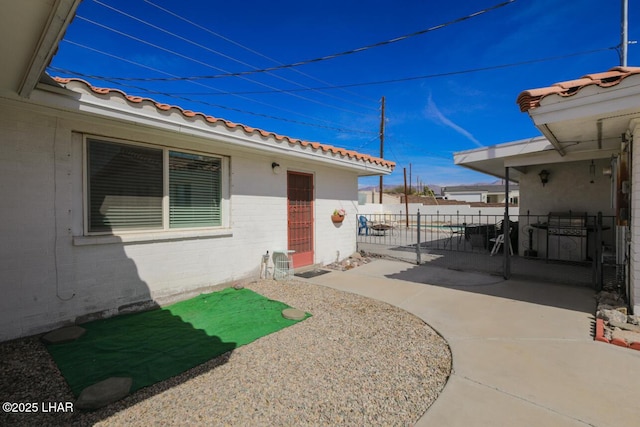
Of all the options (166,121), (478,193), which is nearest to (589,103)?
(166,121)

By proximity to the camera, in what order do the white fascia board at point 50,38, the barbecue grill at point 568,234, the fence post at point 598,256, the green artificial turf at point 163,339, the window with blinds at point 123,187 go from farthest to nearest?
the barbecue grill at point 568,234, the fence post at point 598,256, the window with blinds at point 123,187, the green artificial turf at point 163,339, the white fascia board at point 50,38

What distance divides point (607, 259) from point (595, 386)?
5.31m

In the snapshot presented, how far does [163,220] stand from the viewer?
4.57m

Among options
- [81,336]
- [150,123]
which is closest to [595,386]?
[81,336]

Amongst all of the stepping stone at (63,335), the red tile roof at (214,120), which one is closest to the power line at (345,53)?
the red tile roof at (214,120)

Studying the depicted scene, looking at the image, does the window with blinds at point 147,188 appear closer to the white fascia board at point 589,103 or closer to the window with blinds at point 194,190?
the window with blinds at point 194,190

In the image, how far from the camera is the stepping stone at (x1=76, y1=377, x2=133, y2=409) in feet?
7.43

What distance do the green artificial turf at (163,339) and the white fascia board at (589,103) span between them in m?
4.22

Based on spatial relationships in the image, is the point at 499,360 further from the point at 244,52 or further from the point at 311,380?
the point at 244,52

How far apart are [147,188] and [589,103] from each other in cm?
588

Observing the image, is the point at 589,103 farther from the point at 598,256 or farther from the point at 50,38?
the point at 50,38

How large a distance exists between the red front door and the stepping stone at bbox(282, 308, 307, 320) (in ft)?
8.29

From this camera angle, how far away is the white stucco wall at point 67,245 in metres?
3.31

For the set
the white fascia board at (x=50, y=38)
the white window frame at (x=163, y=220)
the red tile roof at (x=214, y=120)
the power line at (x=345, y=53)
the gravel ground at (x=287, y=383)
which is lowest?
the gravel ground at (x=287, y=383)
